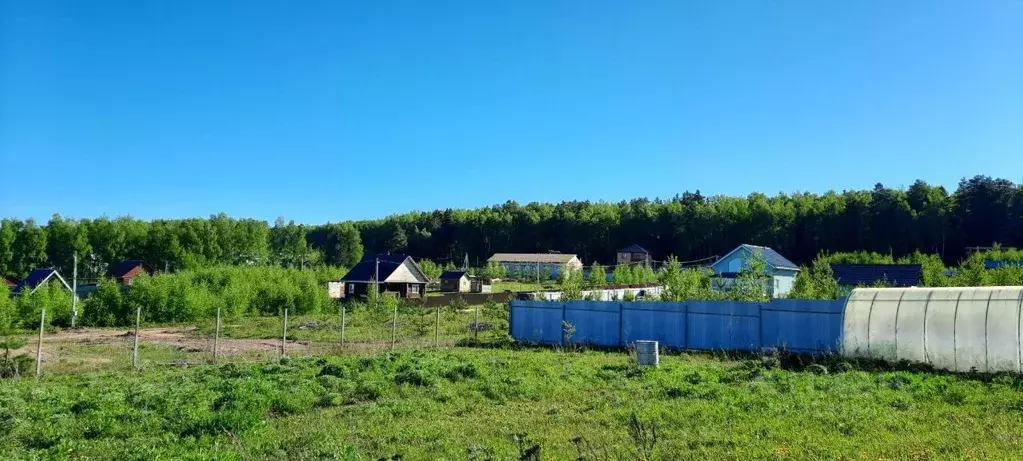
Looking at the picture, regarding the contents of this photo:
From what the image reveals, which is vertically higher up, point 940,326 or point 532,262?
point 532,262

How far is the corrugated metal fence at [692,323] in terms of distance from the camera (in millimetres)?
17375

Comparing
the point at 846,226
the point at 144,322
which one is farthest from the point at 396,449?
the point at 846,226

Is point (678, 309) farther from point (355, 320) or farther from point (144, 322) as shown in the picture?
point (144, 322)

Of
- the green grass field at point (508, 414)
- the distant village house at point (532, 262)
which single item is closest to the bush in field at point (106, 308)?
the green grass field at point (508, 414)

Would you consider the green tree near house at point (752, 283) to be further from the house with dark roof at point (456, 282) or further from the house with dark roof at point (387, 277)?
the house with dark roof at point (456, 282)

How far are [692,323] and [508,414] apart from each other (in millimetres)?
11845

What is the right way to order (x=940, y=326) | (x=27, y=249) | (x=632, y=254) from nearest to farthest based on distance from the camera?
1. (x=940, y=326)
2. (x=27, y=249)
3. (x=632, y=254)

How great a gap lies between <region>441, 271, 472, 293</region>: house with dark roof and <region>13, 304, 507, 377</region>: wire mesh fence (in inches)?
1129

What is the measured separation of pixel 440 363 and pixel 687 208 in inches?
3385

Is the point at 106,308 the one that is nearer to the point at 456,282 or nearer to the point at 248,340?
the point at 248,340

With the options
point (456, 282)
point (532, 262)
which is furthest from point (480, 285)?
point (532, 262)

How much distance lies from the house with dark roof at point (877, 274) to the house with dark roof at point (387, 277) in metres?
31.9

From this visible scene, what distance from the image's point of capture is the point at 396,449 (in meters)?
7.15

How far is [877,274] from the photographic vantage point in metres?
43.0
